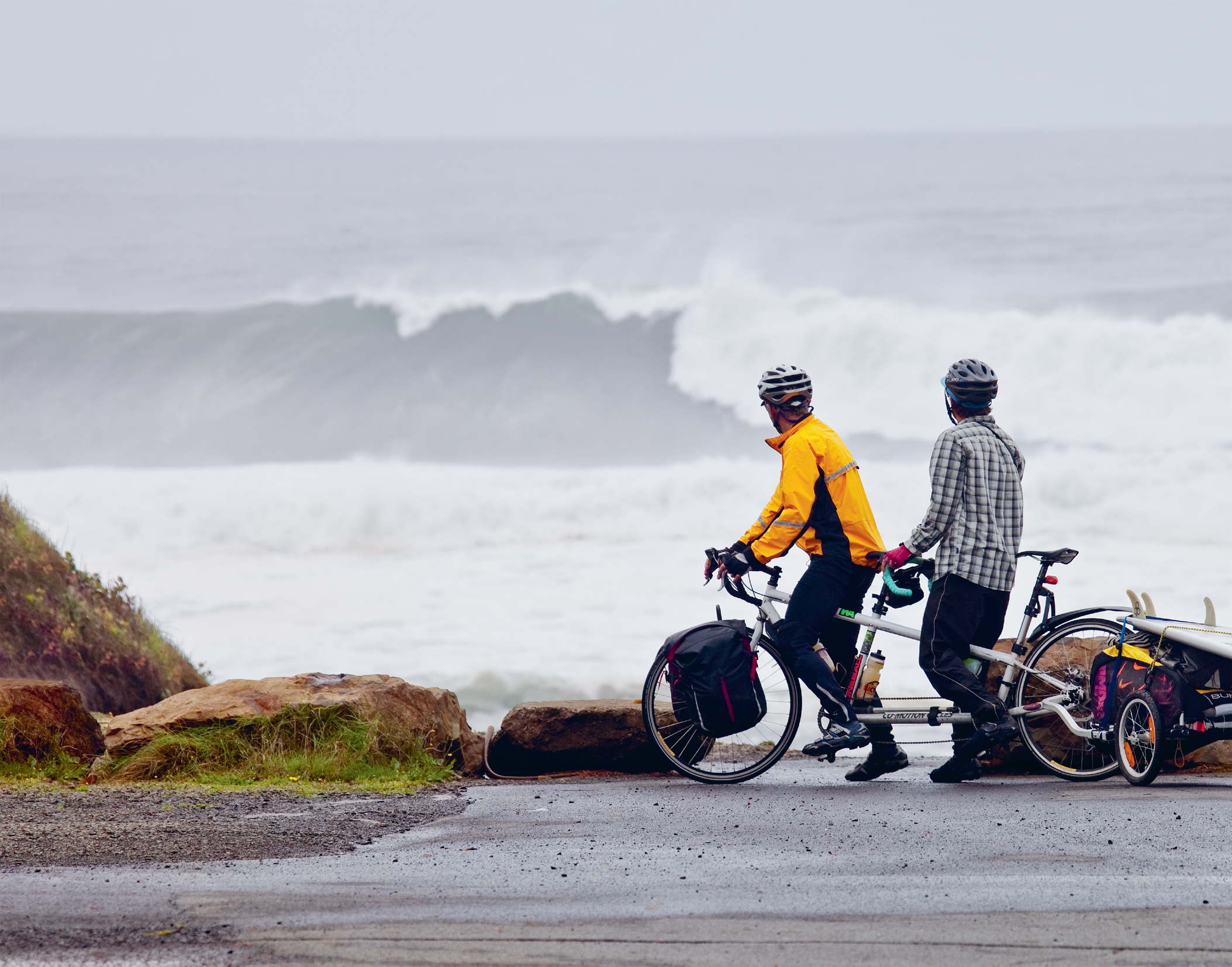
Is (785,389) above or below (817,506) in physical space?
above

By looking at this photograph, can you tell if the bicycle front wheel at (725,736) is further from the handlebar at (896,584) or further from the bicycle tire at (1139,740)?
the bicycle tire at (1139,740)

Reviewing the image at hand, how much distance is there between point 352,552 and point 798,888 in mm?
14300

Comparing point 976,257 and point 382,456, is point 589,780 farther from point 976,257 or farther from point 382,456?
point 976,257

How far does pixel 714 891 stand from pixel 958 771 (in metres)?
2.35

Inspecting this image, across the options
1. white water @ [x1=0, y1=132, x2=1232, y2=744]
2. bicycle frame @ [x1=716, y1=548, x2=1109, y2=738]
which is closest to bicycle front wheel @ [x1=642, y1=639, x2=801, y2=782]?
bicycle frame @ [x1=716, y1=548, x2=1109, y2=738]

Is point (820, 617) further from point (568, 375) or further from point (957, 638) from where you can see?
point (568, 375)

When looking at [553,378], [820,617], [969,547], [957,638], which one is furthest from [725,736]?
[553,378]

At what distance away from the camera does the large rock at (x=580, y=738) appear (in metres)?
6.52

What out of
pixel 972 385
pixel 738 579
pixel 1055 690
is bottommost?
pixel 1055 690

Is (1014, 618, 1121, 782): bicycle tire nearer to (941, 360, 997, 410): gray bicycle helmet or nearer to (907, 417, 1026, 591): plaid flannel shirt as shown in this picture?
(907, 417, 1026, 591): plaid flannel shirt

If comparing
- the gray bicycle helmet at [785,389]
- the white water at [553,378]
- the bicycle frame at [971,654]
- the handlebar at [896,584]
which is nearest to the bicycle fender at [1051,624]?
the bicycle frame at [971,654]

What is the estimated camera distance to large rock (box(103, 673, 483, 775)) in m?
6.32

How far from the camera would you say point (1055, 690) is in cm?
609

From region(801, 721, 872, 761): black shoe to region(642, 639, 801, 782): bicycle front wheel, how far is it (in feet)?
0.50
